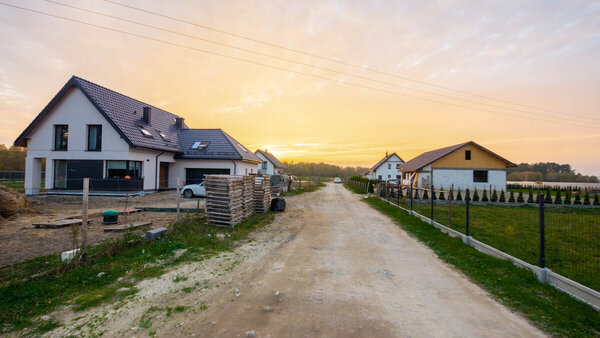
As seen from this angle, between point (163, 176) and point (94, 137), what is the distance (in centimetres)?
598

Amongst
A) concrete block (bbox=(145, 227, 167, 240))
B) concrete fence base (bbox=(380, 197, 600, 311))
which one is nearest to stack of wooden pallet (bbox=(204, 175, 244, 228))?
concrete block (bbox=(145, 227, 167, 240))

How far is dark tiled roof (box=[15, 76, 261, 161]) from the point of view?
19.0 meters

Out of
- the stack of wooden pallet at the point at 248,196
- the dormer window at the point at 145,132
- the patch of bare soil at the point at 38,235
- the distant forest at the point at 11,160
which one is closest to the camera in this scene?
the patch of bare soil at the point at 38,235

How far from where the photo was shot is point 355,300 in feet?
13.6

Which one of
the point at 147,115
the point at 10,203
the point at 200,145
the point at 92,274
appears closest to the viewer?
the point at 92,274

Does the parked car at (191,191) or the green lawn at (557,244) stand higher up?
the parked car at (191,191)

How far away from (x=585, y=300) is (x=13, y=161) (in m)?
72.4

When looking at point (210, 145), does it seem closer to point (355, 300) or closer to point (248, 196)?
point (248, 196)

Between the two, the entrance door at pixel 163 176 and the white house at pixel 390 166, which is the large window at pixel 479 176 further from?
the entrance door at pixel 163 176

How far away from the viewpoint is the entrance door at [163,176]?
23.0 m

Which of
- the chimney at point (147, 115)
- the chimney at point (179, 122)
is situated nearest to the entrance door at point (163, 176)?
the chimney at point (147, 115)

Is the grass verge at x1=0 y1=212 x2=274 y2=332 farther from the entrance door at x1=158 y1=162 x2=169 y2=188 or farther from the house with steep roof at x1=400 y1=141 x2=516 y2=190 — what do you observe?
the house with steep roof at x1=400 y1=141 x2=516 y2=190

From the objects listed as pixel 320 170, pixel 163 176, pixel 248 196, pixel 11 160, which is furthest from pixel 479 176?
pixel 320 170

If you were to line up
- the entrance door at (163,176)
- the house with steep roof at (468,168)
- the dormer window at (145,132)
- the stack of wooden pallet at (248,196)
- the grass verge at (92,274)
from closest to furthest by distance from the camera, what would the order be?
the grass verge at (92,274) → the stack of wooden pallet at (248,196) → the dormer window at (145,132) → the entrance door at (163,176) → the house with steep roof at (468,168)
